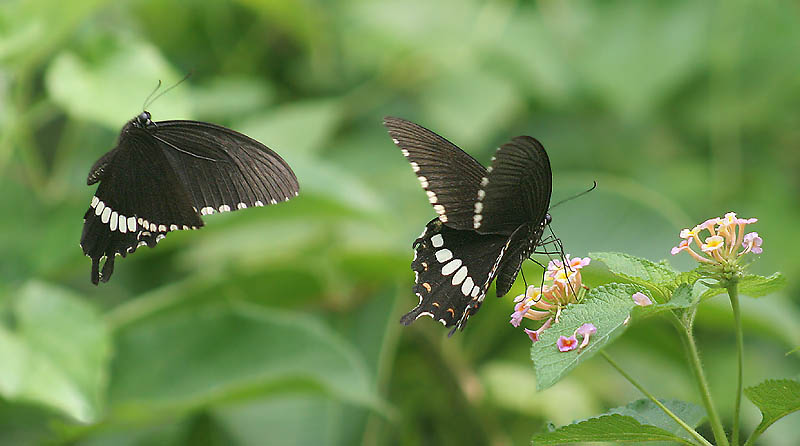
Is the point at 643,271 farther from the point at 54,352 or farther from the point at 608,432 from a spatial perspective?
the point at 54,352

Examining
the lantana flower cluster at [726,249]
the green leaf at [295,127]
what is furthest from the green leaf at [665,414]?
the green leaf at [295,127]

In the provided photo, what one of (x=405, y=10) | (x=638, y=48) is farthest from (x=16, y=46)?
(x=638, y=48)

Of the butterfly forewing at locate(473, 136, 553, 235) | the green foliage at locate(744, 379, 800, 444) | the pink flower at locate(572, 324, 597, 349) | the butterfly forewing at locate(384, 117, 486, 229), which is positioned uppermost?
the butterfly forewing at locate(384, 117, 486, 229)

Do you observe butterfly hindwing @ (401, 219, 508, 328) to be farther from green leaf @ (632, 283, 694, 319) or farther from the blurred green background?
the blurred green background

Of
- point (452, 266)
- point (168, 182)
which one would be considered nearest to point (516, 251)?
point (452, 266)

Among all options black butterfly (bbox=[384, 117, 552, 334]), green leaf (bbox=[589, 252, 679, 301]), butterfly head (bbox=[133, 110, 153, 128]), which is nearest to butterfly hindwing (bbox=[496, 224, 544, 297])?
black butterfly (bbox=[384, 117, 552, 334])

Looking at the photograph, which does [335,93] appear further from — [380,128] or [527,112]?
[527,112]

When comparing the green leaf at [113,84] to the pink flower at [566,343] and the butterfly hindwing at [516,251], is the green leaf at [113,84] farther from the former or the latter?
the pink flower at [566,343]

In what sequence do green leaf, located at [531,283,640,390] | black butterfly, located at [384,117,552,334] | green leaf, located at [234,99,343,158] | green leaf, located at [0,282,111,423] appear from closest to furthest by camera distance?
green leaf, located at [531,283,640,390]
black butterfly, located at [384,117,552,334]
green leaf, located at [0,282,111,423]
green leaf, located at [234,99,343,158]
